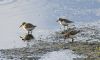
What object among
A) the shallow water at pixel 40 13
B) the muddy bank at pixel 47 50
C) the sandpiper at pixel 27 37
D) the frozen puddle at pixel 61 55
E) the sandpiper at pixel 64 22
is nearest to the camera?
the frozen puddle at pixel 61 55

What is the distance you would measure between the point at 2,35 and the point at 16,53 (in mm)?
2585

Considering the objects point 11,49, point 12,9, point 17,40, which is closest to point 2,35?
point 17,40

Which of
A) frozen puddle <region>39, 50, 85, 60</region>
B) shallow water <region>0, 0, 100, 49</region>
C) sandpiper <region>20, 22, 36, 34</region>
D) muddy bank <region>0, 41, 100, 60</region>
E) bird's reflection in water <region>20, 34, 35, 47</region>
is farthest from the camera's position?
shallow water <region>0, 0, 100, 49</region>

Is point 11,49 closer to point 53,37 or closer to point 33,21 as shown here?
point 53,37

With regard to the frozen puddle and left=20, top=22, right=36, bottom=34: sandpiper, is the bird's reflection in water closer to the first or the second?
left=20, top=22, right=36, bottom=34: sandpiper

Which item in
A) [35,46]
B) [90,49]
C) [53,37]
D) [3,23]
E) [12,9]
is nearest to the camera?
[90,49]

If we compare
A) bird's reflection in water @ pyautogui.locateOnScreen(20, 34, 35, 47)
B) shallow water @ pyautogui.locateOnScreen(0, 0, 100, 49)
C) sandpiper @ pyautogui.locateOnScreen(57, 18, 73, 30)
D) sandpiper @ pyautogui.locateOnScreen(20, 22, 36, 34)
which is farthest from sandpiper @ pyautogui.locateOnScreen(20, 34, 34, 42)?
sandpiper @ pyautogui.locateOnScreen(57, 18, 73, 30)

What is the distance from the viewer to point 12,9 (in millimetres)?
21047

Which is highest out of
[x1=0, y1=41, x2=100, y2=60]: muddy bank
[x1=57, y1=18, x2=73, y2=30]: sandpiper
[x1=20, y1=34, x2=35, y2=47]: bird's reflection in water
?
[x1=57, y1=18, x2=73, y2=30]: sandpiper

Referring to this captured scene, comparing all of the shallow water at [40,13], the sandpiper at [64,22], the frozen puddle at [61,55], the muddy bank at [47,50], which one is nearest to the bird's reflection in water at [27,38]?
the shallow water at [40,13]

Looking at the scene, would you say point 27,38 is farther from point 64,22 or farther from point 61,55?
point 61,55

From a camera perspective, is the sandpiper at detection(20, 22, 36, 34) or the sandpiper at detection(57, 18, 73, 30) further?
the sandpiper at detection(57, 18, 73, 30)

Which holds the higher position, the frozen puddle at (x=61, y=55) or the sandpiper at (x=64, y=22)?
the sandpiper at (x=64, y=22)

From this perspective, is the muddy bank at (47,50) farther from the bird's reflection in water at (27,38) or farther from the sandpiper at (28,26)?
the sandpiper at (28,26)
